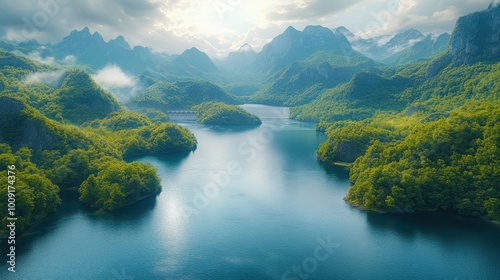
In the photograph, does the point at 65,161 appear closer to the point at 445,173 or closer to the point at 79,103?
the point at 79,103

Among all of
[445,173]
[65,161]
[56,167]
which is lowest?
[56,167]

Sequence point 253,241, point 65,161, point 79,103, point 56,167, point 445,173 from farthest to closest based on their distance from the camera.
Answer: point 79,103 → point 65,161 → point 56,167 → point 445,173 → point 253,241

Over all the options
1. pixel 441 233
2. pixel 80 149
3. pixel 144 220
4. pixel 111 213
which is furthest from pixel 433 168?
pixel 80 149

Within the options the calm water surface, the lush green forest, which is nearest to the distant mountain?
the lush green forest

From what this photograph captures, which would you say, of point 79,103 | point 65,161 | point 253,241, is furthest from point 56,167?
point 79,103

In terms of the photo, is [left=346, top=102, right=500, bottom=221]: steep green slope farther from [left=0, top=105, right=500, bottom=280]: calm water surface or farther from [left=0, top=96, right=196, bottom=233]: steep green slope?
[left=0, top=96, right=196, bottom=233]: steep green slope

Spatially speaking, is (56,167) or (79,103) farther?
(79,103)

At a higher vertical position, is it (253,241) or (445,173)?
(445,173)

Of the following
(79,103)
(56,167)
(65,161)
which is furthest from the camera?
(79,103)

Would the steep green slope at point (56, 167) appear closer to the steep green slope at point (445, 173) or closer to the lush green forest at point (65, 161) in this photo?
the lush green forest at point (65, 161)
